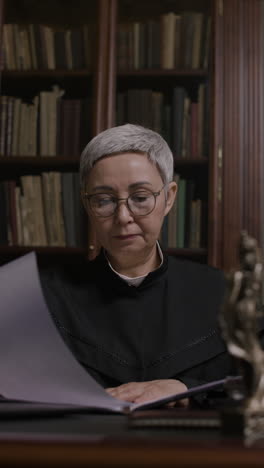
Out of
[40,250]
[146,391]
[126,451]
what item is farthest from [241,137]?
[126,451]

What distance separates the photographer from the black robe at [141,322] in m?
1.28

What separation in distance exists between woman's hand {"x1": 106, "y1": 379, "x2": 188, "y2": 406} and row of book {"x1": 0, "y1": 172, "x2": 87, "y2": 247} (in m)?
1.34

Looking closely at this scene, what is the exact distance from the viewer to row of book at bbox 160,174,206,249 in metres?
2.27

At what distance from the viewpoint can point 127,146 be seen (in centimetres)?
142

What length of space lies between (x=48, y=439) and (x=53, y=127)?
2091 mm

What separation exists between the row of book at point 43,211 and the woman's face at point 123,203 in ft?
3.08

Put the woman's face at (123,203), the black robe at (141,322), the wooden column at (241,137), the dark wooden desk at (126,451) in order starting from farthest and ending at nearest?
the wooden column at (241,137)
the woman's face at (123,203)
the black robe at (141,322)
the dark wooden desk at (126,451)

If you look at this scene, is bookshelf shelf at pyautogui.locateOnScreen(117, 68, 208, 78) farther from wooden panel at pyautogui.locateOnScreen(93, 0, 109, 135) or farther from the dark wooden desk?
the dark wooden desk

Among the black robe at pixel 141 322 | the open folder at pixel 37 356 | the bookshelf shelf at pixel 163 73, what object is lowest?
the black robe at pixel 141 322

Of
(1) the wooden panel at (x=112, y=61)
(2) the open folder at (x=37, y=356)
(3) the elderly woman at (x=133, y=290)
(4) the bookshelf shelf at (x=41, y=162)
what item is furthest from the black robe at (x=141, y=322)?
(1) the wooden panel at (x=112, y=61)

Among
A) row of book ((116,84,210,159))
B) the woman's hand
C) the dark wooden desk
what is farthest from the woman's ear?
the dark wooden desk

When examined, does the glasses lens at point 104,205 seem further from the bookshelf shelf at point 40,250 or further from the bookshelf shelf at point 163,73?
the bookshelf shelf at point 163,73

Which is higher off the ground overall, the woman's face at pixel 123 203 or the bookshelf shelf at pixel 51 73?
the bookshelf shelf at pixel 51 73

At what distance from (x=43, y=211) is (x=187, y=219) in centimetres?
63
